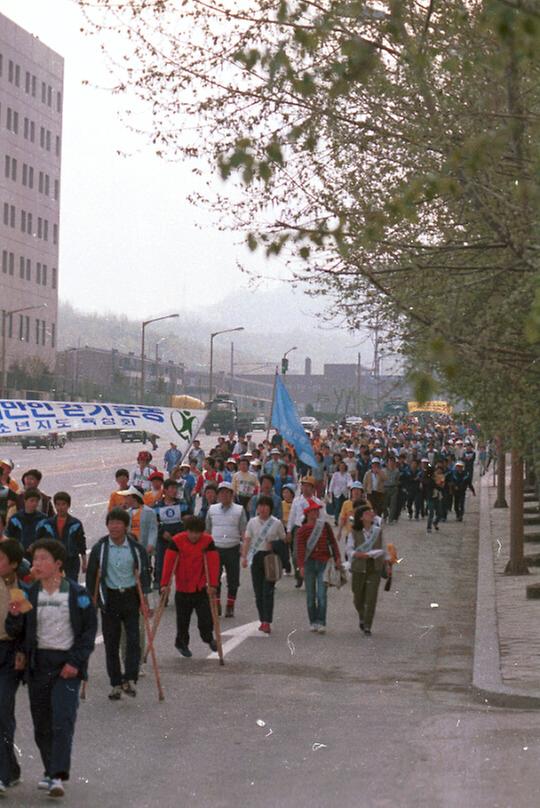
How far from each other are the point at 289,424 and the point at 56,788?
23.3 metres

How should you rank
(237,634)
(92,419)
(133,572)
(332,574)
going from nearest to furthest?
(133,572)
(237,634)
(332,574)
(92,419)

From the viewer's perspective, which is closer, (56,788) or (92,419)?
(56,788)

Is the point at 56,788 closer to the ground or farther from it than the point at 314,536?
closer to the ground

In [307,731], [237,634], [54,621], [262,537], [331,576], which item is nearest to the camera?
[54,621]

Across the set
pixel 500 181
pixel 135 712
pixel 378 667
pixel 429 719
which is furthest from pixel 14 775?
pixel 500 181

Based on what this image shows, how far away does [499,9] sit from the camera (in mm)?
6176

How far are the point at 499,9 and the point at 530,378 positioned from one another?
11.8 meters

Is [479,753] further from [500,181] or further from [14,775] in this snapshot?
[500,181]

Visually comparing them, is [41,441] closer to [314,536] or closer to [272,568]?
[314,536]

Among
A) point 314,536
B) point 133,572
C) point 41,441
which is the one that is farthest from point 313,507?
point 41,441

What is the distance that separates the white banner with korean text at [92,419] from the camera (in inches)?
1042

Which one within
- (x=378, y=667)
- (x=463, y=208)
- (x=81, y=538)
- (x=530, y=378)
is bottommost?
(x=378, y=667)

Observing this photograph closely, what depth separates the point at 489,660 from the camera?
48.3 feet

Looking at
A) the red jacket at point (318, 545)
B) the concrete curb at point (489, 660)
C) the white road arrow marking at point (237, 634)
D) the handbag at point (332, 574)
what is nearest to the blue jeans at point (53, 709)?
the concrete curb at point (489, 660)
